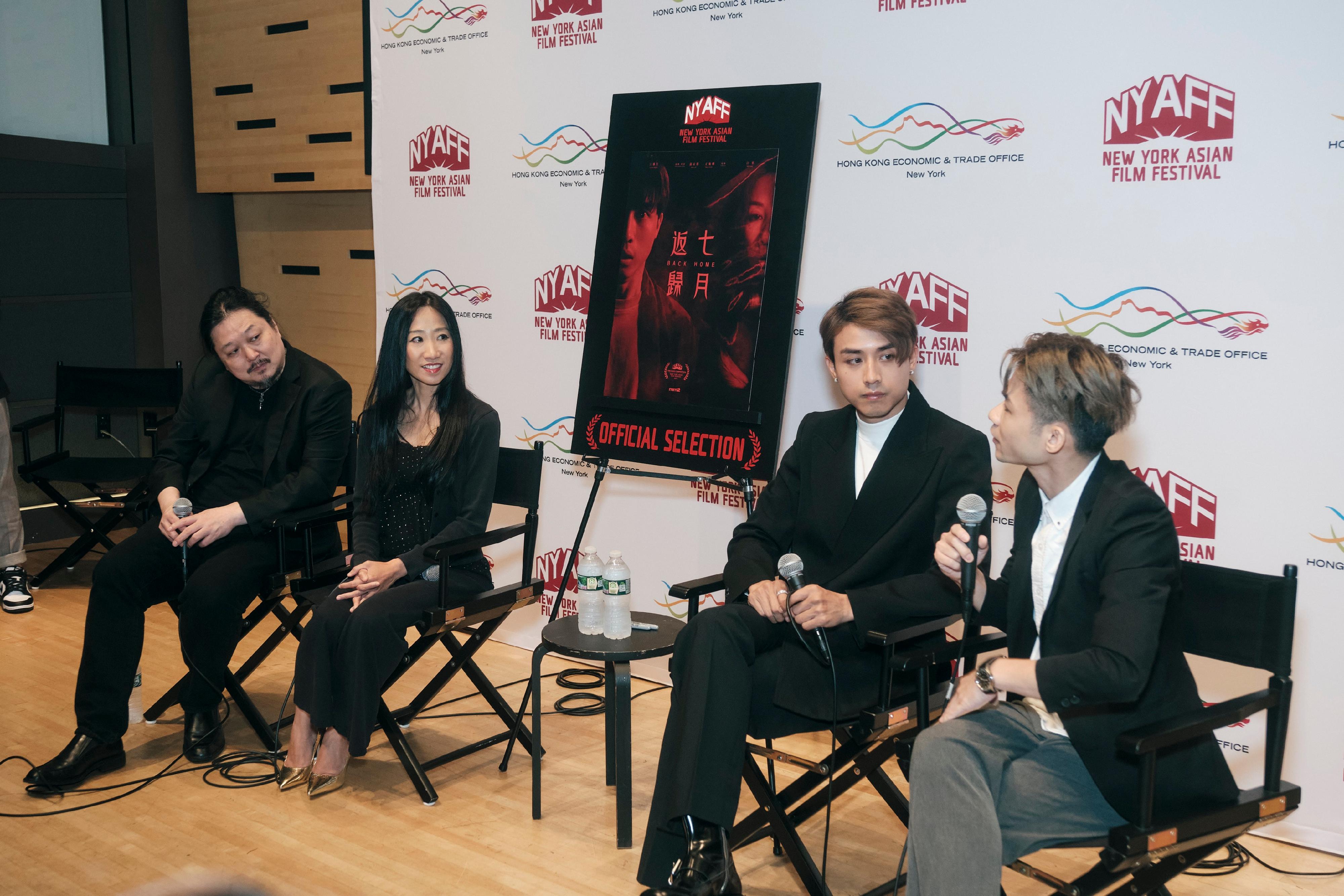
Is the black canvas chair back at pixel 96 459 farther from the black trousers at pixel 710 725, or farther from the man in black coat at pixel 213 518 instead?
the black trousers at pixel 710 725

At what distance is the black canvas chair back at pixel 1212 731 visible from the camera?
1.79 meters

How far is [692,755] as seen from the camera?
→ 2334 millimetres

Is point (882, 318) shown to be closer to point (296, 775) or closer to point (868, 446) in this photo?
point (868, 446)

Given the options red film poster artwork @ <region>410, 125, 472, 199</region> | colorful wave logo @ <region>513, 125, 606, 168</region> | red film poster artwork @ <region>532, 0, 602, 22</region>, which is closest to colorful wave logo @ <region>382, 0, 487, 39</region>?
red film poster artwork @ <region>532, 0, 602, 22</region>

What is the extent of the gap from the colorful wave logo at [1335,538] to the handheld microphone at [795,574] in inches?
49.4

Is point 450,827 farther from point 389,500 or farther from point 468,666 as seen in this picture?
point 389,500

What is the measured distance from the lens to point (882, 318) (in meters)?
2.58

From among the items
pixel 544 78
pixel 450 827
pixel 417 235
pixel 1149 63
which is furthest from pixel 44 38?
pixel 1149 63

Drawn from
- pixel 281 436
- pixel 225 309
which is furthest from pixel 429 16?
pixel 281 436

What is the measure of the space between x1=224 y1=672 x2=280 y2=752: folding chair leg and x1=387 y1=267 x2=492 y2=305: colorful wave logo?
Result: 65.1 inches

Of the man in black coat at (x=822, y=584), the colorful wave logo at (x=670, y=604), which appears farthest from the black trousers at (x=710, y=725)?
the colorful wave logo at (x=670, y=604)

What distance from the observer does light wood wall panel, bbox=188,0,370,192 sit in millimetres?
5402

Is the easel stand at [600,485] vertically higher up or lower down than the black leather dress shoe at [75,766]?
higher up

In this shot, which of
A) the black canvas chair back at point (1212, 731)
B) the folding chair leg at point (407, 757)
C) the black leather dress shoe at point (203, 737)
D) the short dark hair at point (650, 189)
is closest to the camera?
the black canvas chair back at point (1212, 731)
